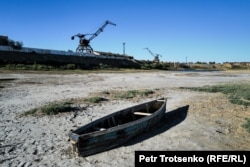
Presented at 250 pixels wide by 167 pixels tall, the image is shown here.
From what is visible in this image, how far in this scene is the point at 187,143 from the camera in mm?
9633

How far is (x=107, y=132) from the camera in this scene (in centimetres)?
852

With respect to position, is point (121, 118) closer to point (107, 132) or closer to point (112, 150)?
A: point (112, 150)

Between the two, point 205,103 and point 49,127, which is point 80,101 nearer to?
point 49,127

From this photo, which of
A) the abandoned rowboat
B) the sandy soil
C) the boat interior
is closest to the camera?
the abandoned rowboat

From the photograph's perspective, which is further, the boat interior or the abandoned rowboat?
the boat interior

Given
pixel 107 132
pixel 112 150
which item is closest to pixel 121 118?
pixel 112 150

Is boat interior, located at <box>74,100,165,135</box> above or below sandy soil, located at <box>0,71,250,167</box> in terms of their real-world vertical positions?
above

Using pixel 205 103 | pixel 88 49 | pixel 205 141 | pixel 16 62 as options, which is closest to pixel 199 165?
pixel 205 141

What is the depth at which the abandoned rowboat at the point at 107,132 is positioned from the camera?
26.3ft

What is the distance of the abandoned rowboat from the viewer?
802 cm

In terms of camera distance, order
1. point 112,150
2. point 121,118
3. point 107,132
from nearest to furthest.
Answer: point 107,132, point 112,150, point 121,118

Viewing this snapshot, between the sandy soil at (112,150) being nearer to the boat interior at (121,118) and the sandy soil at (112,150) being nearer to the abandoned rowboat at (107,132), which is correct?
the abandoned rowboat at (107,132)

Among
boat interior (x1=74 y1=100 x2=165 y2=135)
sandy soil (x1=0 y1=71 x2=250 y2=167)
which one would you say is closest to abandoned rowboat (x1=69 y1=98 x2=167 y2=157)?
boat interior (x1=74 y1=100 x2=165 y2=135)

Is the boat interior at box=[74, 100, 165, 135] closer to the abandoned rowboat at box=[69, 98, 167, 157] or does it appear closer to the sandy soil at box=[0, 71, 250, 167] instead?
the abandoned rowboat at box=[69, 98, 167, 157]
